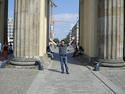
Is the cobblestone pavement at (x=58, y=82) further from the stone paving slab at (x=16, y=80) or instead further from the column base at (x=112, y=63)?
the column base at (x=112, y=63)

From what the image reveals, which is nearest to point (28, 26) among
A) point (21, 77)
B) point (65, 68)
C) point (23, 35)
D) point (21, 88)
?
point (23, 35)

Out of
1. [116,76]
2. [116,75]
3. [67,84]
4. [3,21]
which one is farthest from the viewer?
[3,21]

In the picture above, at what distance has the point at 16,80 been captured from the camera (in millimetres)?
15453

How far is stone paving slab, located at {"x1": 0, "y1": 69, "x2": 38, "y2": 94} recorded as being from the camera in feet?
42.6

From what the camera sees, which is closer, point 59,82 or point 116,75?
point 59,82

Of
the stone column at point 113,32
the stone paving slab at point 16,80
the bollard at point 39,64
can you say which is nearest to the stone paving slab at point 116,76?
the stone column at point 113,32

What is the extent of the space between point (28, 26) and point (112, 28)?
4.27 metres

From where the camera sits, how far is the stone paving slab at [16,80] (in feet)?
42.6

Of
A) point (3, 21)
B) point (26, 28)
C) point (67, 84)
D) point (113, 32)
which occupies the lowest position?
point (67, 84)

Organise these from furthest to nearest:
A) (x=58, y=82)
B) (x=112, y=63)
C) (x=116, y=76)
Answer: (x=112, y=63) → (x=116, y=76) → (x=58, y=82)

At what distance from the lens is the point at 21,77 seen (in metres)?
16.5

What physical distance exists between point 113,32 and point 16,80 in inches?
274

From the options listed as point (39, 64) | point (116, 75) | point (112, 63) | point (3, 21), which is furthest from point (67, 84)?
point (3, 21)

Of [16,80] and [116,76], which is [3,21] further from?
[16,80]
